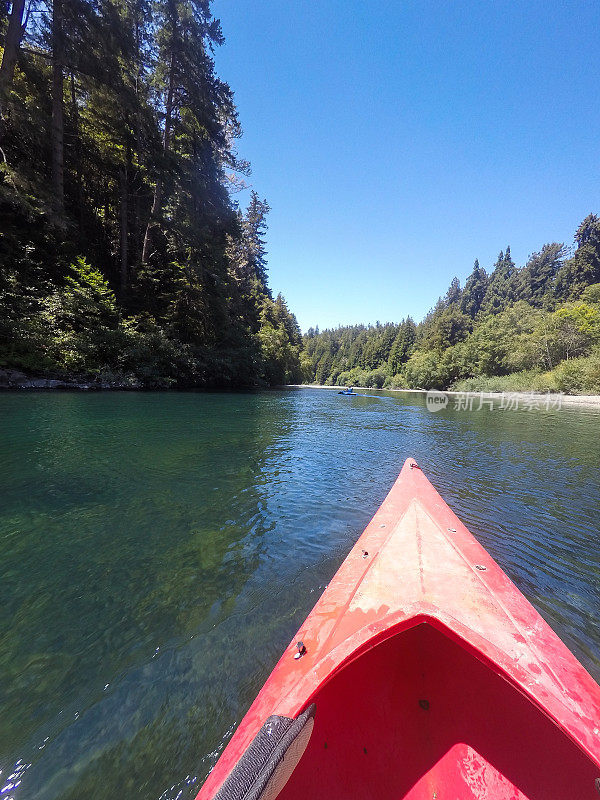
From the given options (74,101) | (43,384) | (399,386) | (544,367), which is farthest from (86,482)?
(399,386)

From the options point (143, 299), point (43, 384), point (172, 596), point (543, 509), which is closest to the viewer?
point (172, 596)

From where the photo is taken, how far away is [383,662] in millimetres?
1979

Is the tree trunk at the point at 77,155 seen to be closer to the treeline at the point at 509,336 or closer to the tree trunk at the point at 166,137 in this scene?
the tree trunk at the point at 166,137

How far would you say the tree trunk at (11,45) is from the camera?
506 inches

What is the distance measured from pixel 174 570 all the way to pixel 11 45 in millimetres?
22087

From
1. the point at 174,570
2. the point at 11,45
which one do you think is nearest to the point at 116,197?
the point at 11,45

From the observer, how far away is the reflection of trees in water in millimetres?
1637

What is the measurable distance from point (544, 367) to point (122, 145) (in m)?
48.0

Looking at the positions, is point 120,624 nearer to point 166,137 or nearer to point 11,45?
point 11,45

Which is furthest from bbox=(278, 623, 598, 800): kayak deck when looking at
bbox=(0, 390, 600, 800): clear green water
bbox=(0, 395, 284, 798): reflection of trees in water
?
Result: bbox=(0, 395, 284, 798): reflection of trees in water

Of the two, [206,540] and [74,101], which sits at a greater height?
[74,101]

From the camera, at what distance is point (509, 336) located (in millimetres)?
48219

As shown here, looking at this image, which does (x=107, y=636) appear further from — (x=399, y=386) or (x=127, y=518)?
(x=399, y=386)

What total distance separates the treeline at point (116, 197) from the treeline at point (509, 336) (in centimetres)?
3442
